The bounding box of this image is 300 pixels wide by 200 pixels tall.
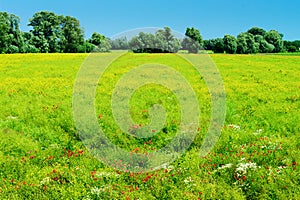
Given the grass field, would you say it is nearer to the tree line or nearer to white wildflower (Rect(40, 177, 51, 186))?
white wildflower (Rect(40, 177, 51, 186))

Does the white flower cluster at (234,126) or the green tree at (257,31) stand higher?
the green tree at (257,31)

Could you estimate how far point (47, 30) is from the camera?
9144 centimetres

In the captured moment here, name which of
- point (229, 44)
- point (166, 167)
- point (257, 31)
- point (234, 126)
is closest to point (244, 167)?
point (166, 167)

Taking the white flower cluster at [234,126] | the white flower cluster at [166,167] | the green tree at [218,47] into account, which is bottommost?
the white flower cluster at [166,167]

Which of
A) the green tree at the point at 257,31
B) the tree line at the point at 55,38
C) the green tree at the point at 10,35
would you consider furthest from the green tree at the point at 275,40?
the green tree at the point at 10,35

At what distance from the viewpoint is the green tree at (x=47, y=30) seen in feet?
291

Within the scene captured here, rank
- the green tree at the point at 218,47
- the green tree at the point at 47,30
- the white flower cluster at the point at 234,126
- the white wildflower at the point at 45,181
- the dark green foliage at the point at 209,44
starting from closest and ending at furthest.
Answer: the white wildflower at the point at 45,181 < the white flower cluster at the point at 234,126 < the green tree at the point at 218,47 < the green tree at the point at 47,30 < the dark green foliage at the point at 209,44

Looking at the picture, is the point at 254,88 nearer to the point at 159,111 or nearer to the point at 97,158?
the point at 159,111

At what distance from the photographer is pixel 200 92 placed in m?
16.2

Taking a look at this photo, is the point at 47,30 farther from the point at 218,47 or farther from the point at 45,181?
the point at 45,181

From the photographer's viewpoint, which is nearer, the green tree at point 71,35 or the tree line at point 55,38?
the tree line at point 55,38

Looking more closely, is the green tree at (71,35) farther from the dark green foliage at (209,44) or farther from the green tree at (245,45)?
the green tree at (245,45)

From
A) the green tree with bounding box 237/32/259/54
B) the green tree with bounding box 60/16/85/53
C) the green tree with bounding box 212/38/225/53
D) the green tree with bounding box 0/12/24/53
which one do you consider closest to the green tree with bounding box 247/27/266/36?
the green tree with bounding box 237/32/259/54

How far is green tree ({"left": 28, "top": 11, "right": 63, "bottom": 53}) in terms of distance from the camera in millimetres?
88562
